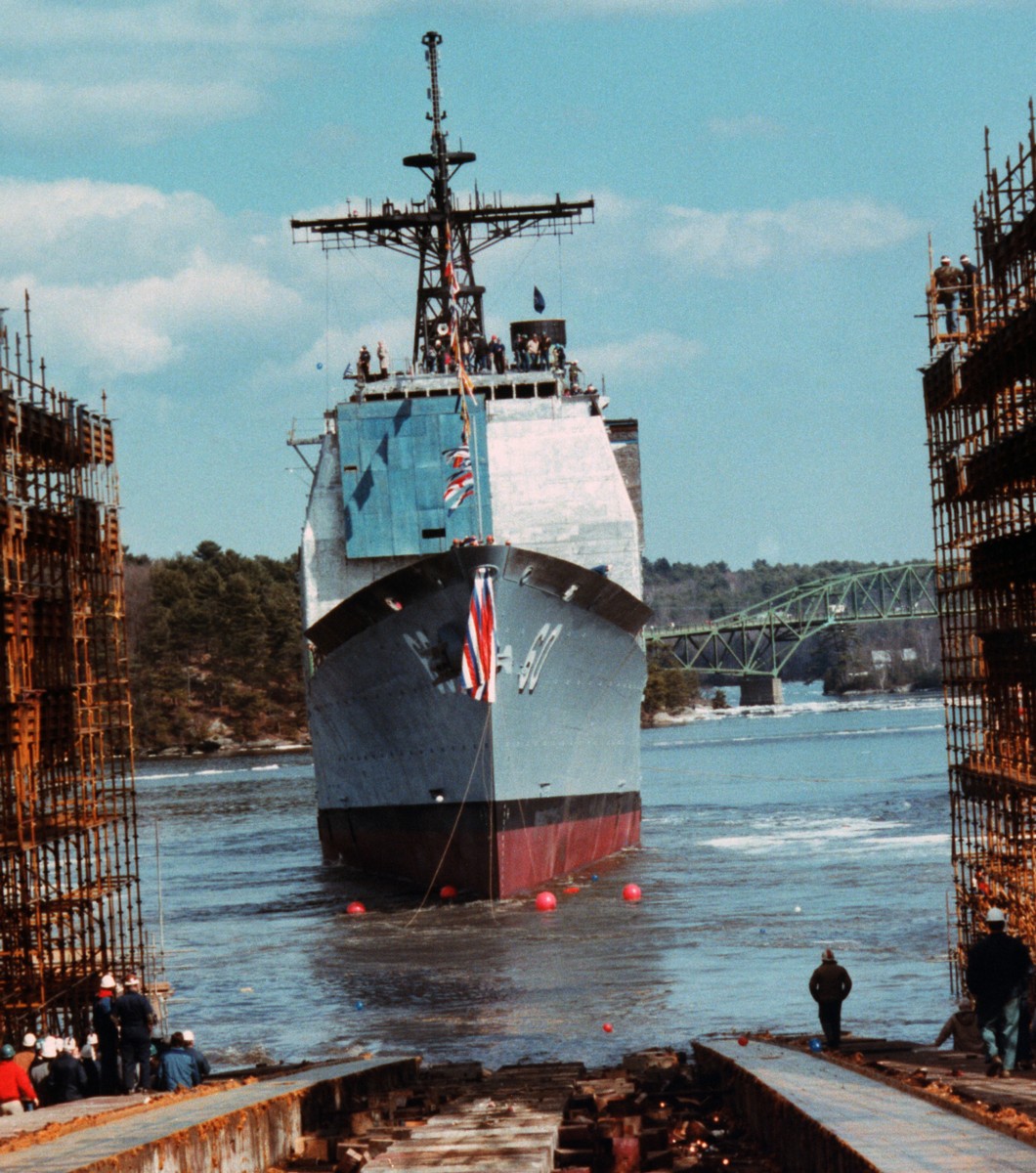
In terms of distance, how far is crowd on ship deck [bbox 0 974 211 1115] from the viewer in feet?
60.4

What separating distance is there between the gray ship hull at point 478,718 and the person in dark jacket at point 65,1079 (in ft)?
58.4

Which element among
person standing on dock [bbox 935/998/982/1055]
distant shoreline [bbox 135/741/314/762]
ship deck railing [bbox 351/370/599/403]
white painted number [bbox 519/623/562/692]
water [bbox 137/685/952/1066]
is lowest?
water [bbox 137/685/952/1066]

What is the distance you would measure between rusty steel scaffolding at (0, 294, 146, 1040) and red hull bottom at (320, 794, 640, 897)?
1085 centimetres

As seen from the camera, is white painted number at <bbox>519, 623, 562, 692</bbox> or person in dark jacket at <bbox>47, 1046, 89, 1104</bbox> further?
white painted number at <bbox>519, 623, 562, 692</bbox>

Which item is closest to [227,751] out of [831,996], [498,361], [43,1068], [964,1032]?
[498,361]

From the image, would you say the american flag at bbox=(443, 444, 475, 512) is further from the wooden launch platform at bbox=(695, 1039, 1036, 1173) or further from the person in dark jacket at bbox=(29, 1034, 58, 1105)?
the wooden launch platform at bbox=(695, 1039, 1036, 1173)

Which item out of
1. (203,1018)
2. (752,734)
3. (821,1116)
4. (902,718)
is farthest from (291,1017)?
(902,718)

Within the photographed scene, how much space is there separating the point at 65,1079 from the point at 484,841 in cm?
1855

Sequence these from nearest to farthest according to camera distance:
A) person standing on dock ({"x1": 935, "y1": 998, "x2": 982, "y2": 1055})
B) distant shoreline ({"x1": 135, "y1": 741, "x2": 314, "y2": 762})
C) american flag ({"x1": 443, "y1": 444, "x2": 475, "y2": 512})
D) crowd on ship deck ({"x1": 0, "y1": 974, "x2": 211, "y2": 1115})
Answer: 1. crowd on ship deck ({"x1": 0, "y1": 974, "x2": 211, "y2": 1115})
2. person standing on dock ({"x1": 935, "y1": 998, "x2": 982, "y2": 1055})
3. american flag ({"x1": 443, "y1": 444, "x2": 475, "y2": 512})
4. distant shoreline ({"x1": 135, "y1": 741, "x2": 314, "y2": 762})

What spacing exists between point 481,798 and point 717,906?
5002mm

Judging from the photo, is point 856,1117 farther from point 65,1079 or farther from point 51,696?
point 51,696

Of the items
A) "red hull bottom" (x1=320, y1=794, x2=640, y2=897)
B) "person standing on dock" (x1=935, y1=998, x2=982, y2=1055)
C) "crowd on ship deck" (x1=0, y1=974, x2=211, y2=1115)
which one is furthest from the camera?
"red hull bottom" (x1=320, y1=794, x2=640, y2=897)

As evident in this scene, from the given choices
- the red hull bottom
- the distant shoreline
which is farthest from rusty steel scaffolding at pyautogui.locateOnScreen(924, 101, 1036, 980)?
the distant shoreline

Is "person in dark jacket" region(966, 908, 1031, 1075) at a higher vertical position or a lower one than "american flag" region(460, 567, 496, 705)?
lower
